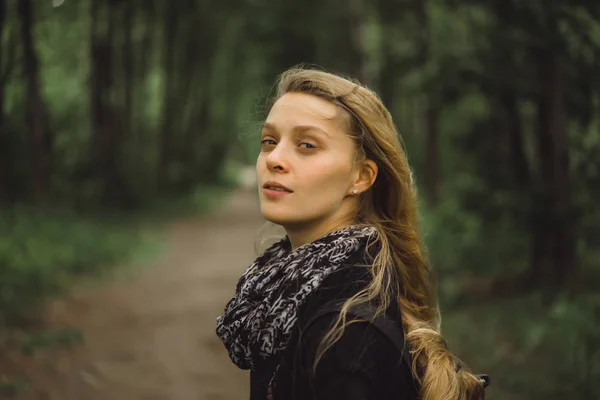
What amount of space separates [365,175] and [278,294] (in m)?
0.48

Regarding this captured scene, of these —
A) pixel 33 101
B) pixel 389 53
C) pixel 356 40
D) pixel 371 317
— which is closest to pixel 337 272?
pixel 371 317

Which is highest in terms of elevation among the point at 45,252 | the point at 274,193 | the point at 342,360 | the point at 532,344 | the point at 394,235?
the point at 274,193

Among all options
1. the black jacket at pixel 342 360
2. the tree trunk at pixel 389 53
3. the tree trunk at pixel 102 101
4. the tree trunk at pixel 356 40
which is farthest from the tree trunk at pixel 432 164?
the black jacket at pixel 342 360

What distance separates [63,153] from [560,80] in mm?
11249

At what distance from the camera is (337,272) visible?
1827 millimetres

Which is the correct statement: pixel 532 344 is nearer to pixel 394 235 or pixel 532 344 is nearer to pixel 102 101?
pixel 394 235

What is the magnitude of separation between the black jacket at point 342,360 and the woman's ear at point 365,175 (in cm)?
31

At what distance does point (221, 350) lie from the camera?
7.18 meters

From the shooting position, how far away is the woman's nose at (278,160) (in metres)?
1.96

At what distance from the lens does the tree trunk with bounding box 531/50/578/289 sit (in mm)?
6746

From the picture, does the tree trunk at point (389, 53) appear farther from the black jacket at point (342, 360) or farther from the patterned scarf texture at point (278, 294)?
the black jacket at point (342, 360)

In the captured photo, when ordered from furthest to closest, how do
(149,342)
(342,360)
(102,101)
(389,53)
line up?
(102,101) → (389,53) → (149,342) → (342,360)

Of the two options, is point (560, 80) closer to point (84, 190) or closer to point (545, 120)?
point (545, 120)

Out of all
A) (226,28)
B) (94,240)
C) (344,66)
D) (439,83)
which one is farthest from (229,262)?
(226,28)
